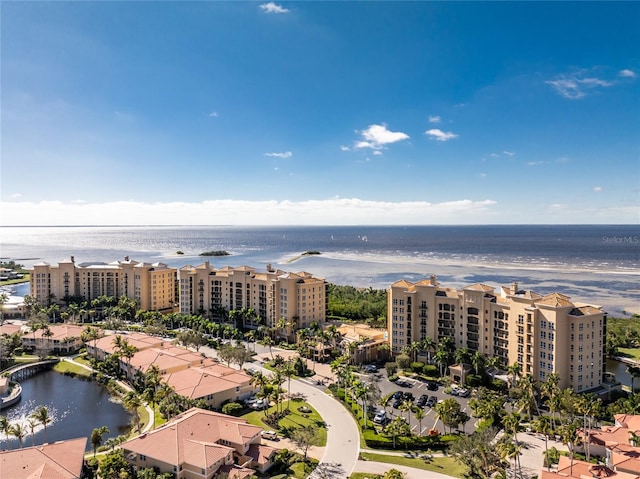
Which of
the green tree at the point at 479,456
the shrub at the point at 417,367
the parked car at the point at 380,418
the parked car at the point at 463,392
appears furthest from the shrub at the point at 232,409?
the parked car at the point at 463,392

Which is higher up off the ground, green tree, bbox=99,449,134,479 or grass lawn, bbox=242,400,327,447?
green tree, bbox=99,449,134,479

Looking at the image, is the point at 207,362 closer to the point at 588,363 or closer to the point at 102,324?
the point at 102,324

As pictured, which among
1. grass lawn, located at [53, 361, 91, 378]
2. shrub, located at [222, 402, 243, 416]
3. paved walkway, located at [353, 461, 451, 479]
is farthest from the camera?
grass lawn, located at [53, 361, 91, 378]

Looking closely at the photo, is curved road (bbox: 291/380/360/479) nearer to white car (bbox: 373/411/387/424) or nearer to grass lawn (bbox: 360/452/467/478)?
grass lawn (bbox: 360/452/467/478)

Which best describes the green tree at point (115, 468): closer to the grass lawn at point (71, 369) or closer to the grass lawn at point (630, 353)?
the grass lawn at point (71, 369)

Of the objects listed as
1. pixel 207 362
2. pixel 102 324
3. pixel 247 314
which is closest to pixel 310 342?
pixel 207 362

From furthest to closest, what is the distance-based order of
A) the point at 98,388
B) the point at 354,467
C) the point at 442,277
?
the point at 442,277 < the point at 98,388 < the point at 354,467

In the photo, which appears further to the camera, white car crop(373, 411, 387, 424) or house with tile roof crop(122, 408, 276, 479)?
white car crop(373, 411, 387, 424)

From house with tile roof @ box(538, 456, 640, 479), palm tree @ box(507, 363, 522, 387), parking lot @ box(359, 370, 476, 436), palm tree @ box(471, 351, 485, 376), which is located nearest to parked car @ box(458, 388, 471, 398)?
parking lot @ box(359, 370, 476, 436)
